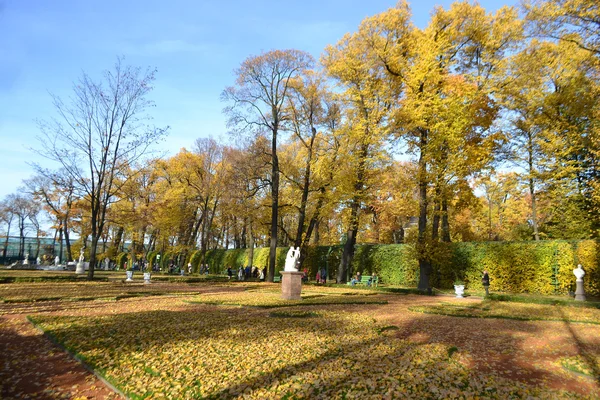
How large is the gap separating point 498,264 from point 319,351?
18.3 metres

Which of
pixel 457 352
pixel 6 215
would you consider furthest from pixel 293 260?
pixel 6 215

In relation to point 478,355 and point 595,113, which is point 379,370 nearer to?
point 478,355

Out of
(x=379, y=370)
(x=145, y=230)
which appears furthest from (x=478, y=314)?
(x=145, y=230)

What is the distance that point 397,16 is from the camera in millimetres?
20156

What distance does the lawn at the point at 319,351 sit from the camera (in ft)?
15.6

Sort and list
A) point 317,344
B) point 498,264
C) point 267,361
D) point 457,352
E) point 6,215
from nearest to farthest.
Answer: point 267,361, point 457,352, point 317,344, point 498,264, point 6,215

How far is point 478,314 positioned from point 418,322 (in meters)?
2.90

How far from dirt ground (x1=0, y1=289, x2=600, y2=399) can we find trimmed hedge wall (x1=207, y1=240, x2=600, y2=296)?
917 cm

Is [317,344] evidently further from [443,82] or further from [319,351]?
[443,82]

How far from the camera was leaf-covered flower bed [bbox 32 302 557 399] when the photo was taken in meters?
4.67

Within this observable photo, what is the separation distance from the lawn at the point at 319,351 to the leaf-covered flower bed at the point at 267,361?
0.06 ft

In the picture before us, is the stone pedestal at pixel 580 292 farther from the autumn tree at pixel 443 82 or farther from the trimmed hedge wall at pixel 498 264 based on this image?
the autumn tree at pixel 443 82

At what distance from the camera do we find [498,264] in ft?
69.5

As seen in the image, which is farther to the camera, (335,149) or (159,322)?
(335,149)
